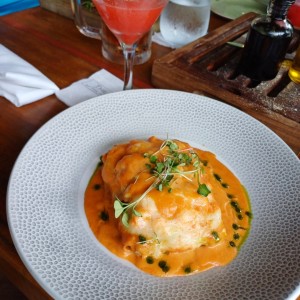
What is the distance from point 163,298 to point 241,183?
37cm

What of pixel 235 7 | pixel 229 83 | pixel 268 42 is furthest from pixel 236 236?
pixel 235 7

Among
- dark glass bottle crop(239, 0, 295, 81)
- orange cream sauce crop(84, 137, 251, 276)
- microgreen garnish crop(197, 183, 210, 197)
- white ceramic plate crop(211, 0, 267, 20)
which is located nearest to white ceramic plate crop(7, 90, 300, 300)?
orange cream sauce crop(84, 137, 251, 276)

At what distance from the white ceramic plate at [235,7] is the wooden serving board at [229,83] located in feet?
1.40

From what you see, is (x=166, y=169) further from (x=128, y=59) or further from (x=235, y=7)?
(x=235, y=7)

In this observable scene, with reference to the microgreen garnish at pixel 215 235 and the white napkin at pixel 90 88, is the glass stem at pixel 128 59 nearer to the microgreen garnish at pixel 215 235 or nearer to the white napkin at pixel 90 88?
the white napkin at pixel 90 88

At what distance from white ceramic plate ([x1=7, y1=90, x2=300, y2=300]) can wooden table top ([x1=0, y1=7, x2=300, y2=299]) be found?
8cm

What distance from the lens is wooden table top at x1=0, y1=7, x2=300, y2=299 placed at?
2.19ft

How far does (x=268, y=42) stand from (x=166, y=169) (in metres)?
0.59

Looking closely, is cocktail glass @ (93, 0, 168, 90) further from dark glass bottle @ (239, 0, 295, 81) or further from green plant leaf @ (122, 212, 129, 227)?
green plant leaf @ (122, 212, 129, 227)

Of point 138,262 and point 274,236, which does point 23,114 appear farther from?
point 274,236

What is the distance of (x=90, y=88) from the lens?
1.11 m

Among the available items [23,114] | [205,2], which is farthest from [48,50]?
[205,2]

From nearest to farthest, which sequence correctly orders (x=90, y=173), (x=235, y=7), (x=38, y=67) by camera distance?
(x=90, y=173), (x=38, y=67), (x=235, y=7)

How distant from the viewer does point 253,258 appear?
65 cm
